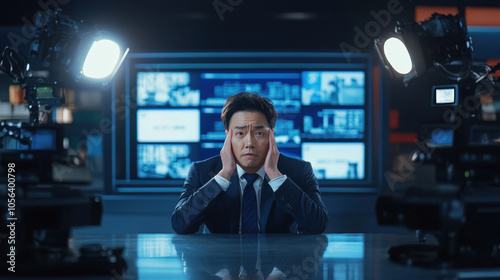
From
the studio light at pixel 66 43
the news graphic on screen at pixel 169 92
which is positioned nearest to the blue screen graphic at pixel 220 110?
the news graphic on screen at pixel 169 92

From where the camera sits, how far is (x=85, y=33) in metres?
1.44

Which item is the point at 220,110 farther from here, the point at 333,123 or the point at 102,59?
the point at 102,59

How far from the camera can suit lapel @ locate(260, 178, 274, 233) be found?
196 cm

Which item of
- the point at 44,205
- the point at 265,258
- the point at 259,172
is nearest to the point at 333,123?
the point at 259,172

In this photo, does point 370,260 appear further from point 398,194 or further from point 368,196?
point 368,196

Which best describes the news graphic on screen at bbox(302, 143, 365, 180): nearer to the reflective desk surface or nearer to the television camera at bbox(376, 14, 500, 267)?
the reflective desk surface

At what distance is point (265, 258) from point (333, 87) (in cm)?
333

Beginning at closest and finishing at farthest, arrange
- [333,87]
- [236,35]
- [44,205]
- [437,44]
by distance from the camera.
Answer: [44,205] → [437,44] → [236,35] → [333,87]

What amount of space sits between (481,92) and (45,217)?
132 centimetres

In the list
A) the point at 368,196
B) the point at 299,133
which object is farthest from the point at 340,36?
the point at 368,196

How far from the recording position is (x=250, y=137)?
1.95m

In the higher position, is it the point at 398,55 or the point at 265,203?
the point at 398,55

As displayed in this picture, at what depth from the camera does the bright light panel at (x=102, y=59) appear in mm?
1547

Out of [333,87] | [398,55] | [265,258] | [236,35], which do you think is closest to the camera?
[265,258]
